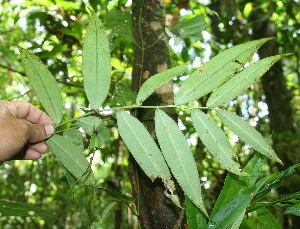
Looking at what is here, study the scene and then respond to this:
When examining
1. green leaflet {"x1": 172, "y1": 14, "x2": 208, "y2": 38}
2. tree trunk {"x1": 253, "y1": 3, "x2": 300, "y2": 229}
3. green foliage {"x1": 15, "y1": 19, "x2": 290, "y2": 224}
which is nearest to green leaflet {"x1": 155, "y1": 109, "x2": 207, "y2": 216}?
green foliage {"x1": 15, "y1": 19, "x2": 290, "y2": 224}

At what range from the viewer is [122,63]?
5.65 feet

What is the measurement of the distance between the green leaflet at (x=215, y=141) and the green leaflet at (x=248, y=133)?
0.08ft

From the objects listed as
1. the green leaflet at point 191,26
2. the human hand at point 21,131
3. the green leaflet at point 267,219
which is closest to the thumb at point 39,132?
the human hand at point 21,131

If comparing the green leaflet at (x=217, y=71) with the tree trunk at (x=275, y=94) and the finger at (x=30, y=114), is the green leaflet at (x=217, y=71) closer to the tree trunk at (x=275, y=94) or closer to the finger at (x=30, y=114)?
the finger at (x=30, y=114)

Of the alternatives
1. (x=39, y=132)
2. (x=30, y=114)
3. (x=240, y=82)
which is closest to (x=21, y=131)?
(x=39, y=132)

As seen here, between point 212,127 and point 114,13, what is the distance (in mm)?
683

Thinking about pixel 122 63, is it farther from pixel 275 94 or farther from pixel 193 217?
pixel 275 94

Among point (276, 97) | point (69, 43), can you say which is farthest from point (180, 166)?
Result: point (276, 97)

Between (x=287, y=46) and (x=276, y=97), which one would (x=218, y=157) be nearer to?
(x=287, y=46)

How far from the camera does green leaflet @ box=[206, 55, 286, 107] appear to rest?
2.11ft

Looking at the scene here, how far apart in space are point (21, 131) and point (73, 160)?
0.37 ft

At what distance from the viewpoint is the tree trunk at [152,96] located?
79cm

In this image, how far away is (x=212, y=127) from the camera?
2.15 feet

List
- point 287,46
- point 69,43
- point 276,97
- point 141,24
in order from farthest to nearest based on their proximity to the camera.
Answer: point 276,97
point 287,46
point 69,43
point 141,24
